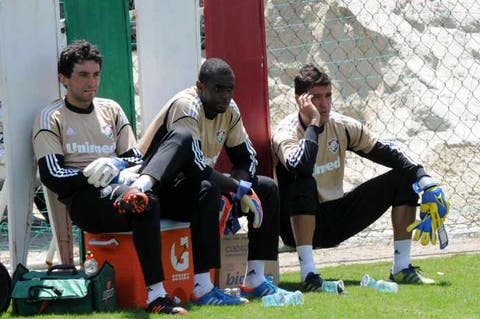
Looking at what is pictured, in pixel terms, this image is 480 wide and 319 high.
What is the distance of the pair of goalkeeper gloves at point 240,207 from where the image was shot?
253 inches

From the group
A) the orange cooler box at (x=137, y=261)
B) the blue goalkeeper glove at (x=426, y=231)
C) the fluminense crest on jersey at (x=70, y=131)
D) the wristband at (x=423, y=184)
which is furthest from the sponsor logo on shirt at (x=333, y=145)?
the fluminense crest on jersey at (x=70, y=131)

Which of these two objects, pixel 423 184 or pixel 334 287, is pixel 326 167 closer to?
pixel 423 184

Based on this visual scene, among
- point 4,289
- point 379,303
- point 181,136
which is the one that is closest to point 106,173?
point 181,136

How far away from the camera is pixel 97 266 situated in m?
6.27

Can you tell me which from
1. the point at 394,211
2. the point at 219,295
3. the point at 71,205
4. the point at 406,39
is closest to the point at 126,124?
the point at 71,205

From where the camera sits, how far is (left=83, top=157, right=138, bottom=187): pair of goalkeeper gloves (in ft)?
19.7

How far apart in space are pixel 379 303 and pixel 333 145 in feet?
4.70

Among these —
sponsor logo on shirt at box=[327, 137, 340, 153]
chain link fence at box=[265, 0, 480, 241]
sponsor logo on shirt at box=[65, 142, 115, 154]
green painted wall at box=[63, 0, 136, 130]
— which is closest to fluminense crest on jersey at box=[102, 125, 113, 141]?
sponsor logo on shirt at box=[65, 142, 115, 154]

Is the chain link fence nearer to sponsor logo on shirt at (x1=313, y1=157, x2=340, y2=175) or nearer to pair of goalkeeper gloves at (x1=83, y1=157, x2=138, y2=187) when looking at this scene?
sponsor logo on shirt at (x1=313, y1=157, x2=340, y2=175)

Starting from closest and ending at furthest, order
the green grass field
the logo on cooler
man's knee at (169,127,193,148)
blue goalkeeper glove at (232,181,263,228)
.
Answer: the green grass field, man's knee at (169,127,193,148), the logo on cooler, blue goalkeeper glove at (232,181,263,228)

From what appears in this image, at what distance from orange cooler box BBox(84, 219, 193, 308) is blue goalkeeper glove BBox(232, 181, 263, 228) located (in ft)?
1.03

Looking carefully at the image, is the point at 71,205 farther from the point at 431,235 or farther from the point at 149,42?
the point at 431,235

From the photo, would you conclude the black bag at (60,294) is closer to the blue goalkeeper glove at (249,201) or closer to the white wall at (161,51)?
the blue goalkeeper glove at (249,201)

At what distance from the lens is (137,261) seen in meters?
6.13
